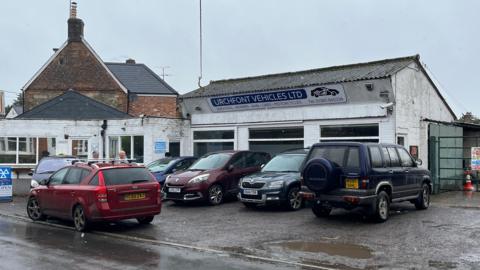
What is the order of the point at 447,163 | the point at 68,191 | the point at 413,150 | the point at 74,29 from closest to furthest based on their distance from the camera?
the point at 68,191 → the point at 413,150 → the point at 447,163 → the point at 74,29

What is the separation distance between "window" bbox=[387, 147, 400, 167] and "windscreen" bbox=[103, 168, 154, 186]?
19.1 feet

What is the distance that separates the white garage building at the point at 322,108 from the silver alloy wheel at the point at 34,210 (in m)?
10.3

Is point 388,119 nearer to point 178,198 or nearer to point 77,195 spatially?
point 178,198

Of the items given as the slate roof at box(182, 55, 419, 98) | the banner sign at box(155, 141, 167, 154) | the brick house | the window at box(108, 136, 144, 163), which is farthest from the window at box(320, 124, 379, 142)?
the brick house

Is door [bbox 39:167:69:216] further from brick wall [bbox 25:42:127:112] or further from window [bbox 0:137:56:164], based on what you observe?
brick wall [bbox 25:42:127:112]

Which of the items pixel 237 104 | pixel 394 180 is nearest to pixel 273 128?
pixel 237 104

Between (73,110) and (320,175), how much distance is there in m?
18.1

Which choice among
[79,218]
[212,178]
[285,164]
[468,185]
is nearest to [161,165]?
[212,178]

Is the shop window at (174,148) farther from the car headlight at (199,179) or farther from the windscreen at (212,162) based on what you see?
the car headlight at (199,179)

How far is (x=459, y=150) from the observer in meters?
20.8

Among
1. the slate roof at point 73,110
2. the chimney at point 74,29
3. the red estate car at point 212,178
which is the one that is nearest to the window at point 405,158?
the red estate car at point 212,178

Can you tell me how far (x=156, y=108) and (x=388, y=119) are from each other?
26.0 m

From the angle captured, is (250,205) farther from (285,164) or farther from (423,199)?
(423,199)

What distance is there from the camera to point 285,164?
15.4 m
